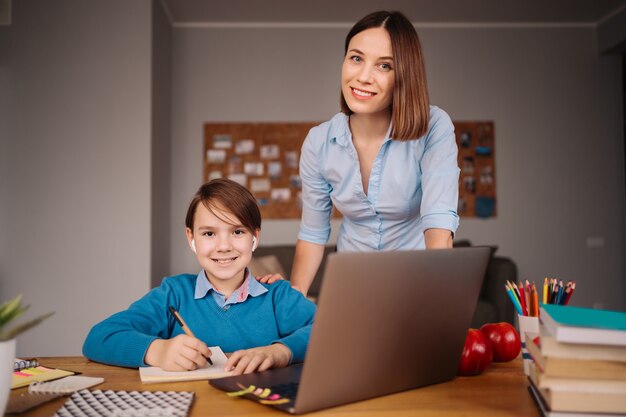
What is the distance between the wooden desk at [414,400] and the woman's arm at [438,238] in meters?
0.40

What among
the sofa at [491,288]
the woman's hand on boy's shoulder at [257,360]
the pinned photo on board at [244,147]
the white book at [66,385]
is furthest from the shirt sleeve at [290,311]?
the pinned photo on board at [244,147]

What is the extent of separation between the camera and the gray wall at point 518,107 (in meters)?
4.96

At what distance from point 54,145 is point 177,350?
3.29 metres

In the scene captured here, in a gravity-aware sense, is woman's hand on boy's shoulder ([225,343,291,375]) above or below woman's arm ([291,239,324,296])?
below

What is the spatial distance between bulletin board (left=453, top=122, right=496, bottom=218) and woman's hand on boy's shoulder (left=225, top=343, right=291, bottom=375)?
417cm

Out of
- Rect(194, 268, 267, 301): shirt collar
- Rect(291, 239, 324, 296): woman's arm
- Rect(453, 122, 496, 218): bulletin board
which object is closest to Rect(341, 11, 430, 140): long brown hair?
Rect(291, 239, 324, 296): woman's arm

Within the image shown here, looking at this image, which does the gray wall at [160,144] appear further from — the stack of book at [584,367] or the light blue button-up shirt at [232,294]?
the stack of book at [584,367]

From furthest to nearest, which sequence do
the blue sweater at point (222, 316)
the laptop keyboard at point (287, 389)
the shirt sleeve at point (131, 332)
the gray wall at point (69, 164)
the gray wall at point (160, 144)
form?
the gray wall at point (160, 144)
the gray wall at point (69, 164)
the blue sweater at point (222, 316)
the shirt sleeve at point (131, 332)
the laptop keyboard at point (287, 389)

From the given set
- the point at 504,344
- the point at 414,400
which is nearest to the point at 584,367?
the point at 414,400

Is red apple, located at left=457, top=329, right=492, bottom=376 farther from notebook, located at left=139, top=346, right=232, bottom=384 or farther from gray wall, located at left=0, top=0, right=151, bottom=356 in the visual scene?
gray wall, located at left=0, top=0, right=151, bottom=356

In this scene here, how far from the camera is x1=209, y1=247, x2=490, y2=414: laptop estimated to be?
0.77 metres

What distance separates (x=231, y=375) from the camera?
992 millimetres

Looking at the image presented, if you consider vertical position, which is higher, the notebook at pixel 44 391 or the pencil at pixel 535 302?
the pencil at pixel 535 302

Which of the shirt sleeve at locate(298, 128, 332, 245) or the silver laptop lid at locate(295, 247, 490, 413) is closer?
the silver laptop lid at locate(295, 247, 490, 413)
